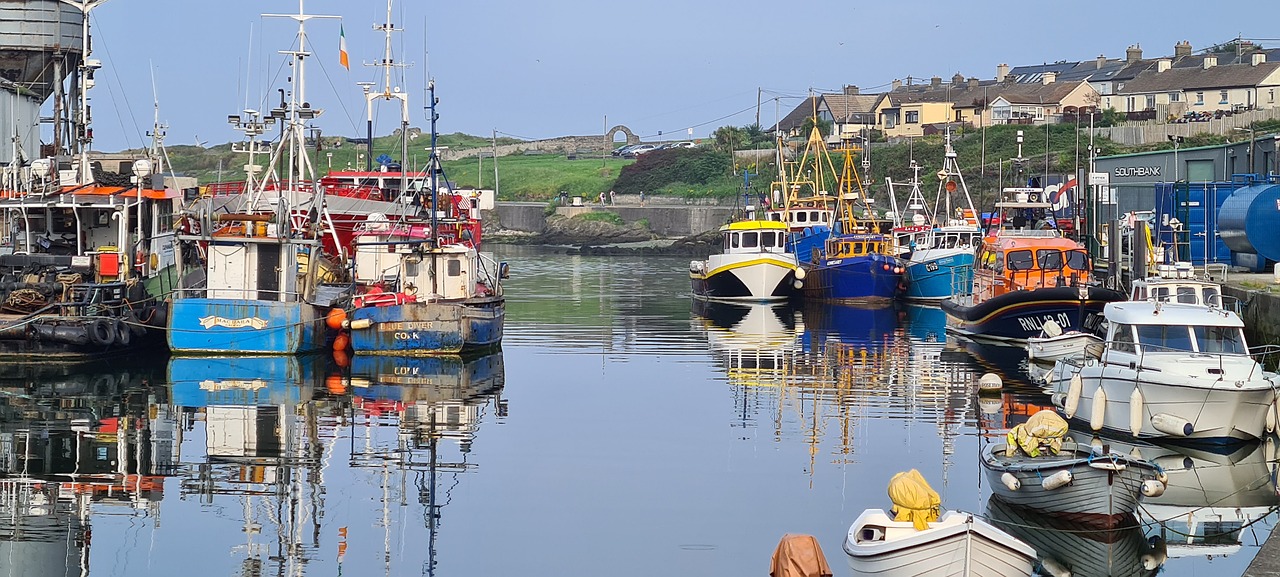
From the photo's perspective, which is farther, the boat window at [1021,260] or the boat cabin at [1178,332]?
the boat window at [1021,260]

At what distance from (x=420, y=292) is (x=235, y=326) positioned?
371 cm

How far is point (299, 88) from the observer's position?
32.9 m

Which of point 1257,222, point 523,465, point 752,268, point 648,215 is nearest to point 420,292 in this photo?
point 523,465

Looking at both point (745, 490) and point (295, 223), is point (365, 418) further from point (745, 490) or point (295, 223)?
point (295, 223)

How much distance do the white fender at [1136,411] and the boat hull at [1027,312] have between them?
30.3 ft

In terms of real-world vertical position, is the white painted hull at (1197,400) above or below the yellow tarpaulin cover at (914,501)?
above

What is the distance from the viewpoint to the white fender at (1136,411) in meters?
19.9

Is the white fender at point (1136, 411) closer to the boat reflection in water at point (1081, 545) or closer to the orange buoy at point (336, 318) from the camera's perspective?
the boat reflection in water at point (1081, 545)

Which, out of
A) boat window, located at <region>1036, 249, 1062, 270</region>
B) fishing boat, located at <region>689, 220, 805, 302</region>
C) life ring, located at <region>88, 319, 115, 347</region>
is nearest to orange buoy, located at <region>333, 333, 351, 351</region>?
life ring, located at <region>88, 319, 115, 347</region>

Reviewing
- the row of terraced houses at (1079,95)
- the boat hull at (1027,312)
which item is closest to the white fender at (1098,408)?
the boat hull at (1027,312)

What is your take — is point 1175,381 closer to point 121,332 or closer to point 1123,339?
point 1123,339

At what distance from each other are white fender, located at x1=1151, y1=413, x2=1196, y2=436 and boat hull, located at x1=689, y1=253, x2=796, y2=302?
2585cm

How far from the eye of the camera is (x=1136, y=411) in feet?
65.3

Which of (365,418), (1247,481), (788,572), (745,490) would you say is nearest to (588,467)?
(745,490)
